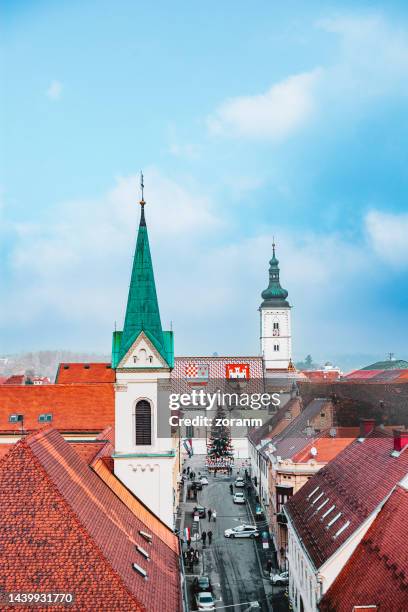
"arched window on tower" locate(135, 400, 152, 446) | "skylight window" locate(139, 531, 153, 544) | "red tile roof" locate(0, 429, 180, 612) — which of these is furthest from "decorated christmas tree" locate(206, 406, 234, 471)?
"red tile roof" locate(0, 429, 180, 612)

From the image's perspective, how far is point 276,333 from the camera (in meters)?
158

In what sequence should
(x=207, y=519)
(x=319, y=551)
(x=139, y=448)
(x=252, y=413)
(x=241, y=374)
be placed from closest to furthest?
(x=319, y=551) < (x=139, y=448) < (x=207, y=519) < (x=252, y=413) < (x=241, y=374)

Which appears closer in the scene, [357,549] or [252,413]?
[357,549]

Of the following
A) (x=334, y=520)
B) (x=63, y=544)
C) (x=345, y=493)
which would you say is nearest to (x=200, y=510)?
(x=345, y=493)

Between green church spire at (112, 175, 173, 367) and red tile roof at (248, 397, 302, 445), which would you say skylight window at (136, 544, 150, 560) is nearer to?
green church spire at (112, 175, 173, 367)

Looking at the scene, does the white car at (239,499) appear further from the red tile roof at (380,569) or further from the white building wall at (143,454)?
the red tile roof at (380,569)

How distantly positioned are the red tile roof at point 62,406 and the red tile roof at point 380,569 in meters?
25.6

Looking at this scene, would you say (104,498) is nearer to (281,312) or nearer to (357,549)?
(357,549)

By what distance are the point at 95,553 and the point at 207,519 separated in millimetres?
40842

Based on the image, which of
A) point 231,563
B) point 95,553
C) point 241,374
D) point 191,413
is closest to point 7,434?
point 231,563

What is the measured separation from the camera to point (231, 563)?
43.9 metres

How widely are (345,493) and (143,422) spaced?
9.32m

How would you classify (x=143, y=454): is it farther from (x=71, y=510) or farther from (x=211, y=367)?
(x=211, y=367)

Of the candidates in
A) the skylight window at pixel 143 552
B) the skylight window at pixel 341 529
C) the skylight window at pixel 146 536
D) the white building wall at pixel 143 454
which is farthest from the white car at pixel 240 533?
the skylight window at pixel 143 552
